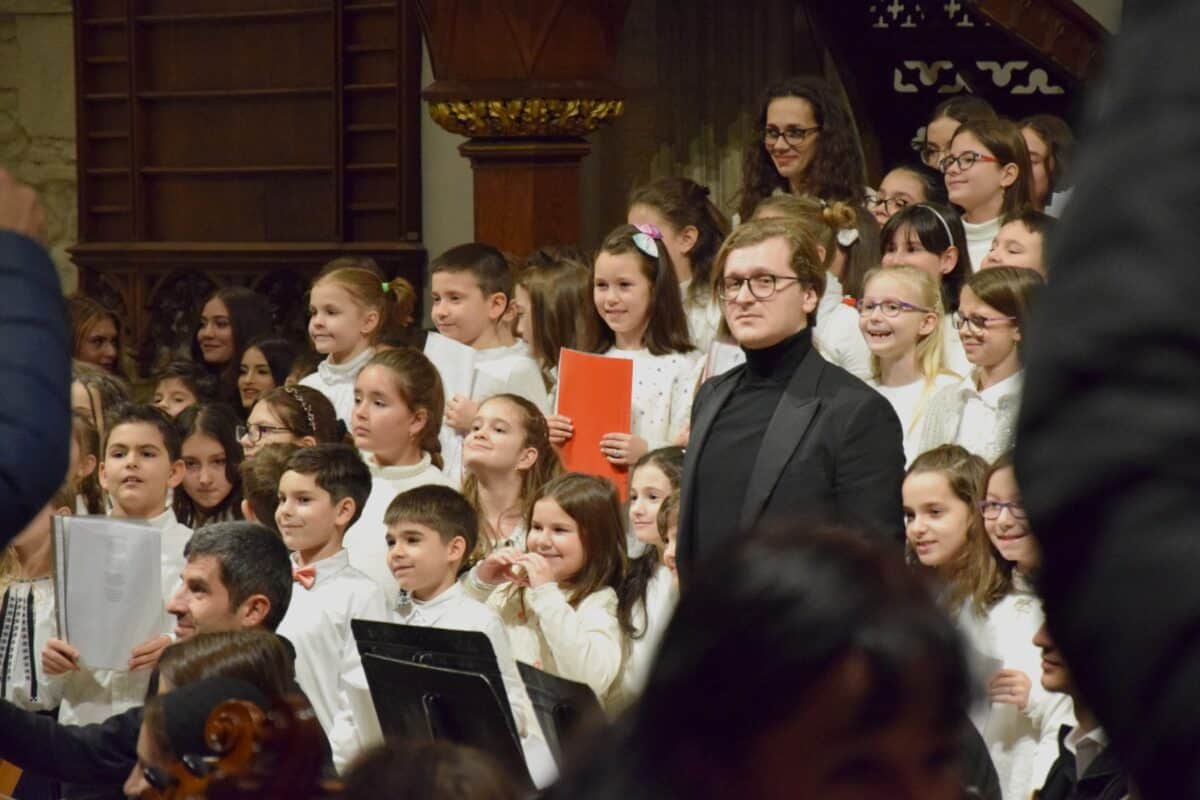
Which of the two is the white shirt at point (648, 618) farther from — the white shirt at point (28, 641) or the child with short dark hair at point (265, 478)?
the white shirt at point (28, 641)

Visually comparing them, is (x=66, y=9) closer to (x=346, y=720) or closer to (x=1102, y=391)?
(x=346, y=720)

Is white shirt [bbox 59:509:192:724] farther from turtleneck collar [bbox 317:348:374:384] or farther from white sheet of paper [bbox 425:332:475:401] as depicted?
turtleneck collar [bbox 317:348:374:384]

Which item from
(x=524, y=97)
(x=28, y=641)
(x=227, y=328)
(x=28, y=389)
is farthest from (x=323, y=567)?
(x=28, y=389)

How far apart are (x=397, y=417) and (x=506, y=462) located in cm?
41

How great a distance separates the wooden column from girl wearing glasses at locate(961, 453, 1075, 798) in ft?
9.85

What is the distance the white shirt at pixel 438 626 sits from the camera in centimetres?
338

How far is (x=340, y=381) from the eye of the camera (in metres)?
5.45

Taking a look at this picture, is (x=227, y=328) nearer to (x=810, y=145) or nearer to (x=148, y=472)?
(x=148, y=472)

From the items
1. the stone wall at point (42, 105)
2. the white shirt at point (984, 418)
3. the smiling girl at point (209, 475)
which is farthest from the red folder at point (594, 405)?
the stone wall at point (42, 105)

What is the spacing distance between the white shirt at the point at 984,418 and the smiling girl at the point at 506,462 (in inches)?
38.3

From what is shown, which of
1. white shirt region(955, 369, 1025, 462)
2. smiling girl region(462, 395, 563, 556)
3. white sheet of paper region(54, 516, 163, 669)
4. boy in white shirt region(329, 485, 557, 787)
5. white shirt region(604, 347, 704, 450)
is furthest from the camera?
white shirt region(604, 347, 704, 450)

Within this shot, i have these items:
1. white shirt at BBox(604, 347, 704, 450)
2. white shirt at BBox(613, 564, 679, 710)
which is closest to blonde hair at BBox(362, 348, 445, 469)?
white shirt at BBox(604, 347, 704, 450)

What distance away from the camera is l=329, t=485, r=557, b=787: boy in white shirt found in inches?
147

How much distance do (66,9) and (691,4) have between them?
3.06 meters
